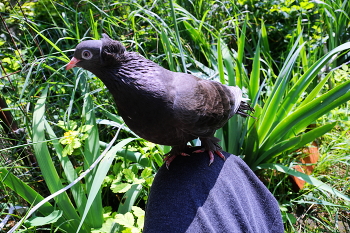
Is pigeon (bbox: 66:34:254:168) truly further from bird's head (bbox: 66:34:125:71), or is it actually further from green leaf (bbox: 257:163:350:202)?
green leaf (bbox: 257:163:350:202)

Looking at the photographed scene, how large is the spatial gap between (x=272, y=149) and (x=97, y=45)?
1.33m

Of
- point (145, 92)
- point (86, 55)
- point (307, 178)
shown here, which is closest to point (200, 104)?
point (145, 92)

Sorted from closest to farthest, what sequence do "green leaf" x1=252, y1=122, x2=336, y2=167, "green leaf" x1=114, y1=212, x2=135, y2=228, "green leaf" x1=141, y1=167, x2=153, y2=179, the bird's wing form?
the bird's wing → "green leaf" x1=114, y1=212, x2=135, y2=228 → "green leaf" x1=141, y1=167, x2=153, y2=179 → "green leaf" x1=252, y1=122, x2=336, y2=167

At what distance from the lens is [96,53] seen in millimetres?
1229

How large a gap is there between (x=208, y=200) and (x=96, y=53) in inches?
30.8

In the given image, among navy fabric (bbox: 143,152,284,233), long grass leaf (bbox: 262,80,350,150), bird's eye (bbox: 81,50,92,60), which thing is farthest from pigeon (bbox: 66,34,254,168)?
long grass leaf (bbox: 262,80,350,150)

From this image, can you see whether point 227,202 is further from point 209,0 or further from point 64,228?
point 209,0

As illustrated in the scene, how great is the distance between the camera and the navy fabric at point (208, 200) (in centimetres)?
129

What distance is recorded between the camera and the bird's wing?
1371mm

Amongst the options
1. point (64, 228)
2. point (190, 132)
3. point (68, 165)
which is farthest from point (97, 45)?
point (64, 228)

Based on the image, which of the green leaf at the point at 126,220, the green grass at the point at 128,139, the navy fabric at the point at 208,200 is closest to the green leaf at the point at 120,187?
the green grass at the point at 128,139

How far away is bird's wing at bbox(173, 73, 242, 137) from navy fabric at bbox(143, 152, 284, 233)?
0.65 ft

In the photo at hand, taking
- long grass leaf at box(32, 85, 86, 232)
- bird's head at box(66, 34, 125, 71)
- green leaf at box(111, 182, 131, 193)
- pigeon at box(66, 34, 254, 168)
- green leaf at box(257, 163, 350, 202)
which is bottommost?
green leaf at box(257, 163, 350, 202)

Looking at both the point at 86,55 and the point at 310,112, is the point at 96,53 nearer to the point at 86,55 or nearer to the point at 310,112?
the point at 86,55
